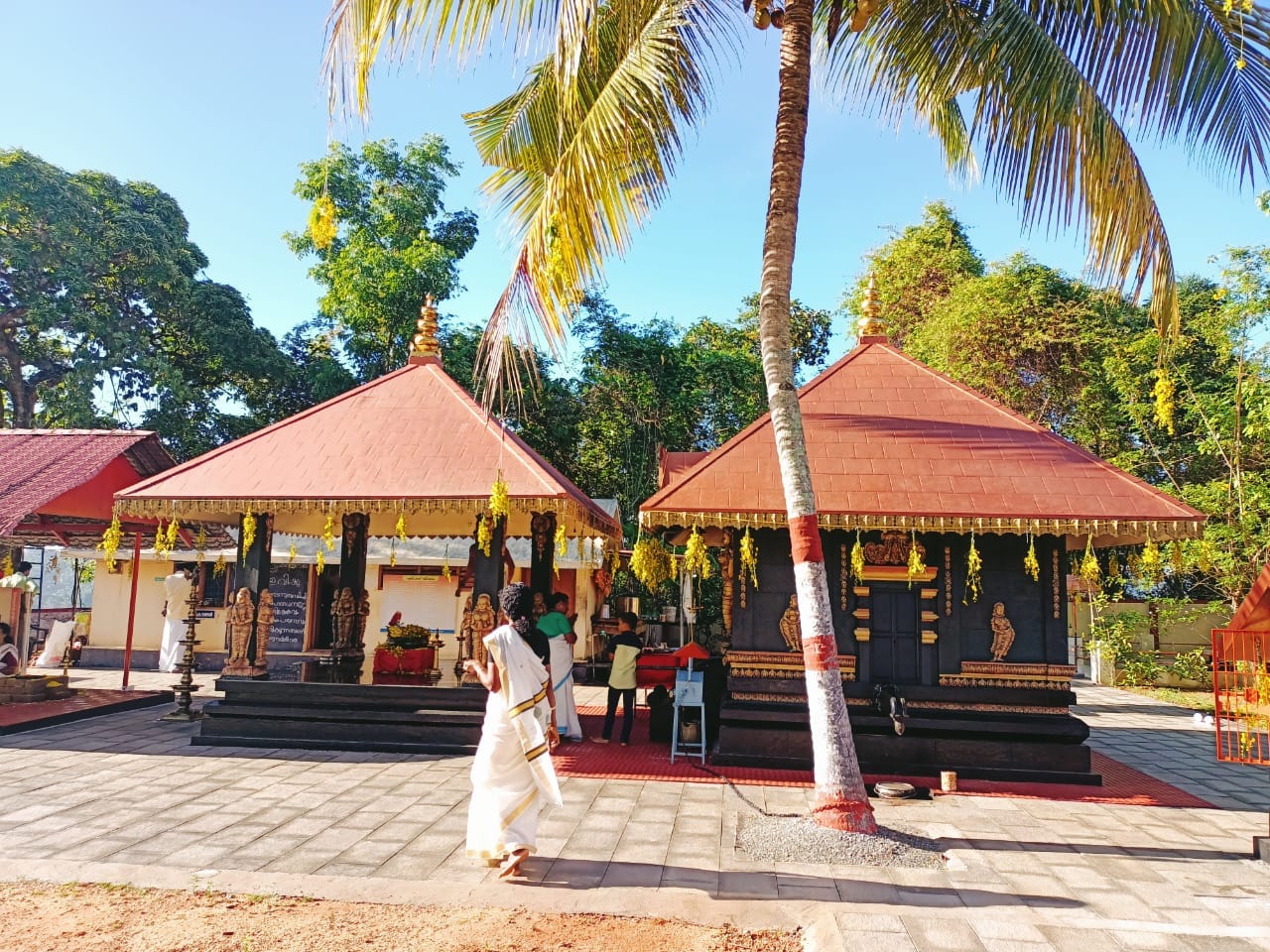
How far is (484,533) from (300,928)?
5202mm

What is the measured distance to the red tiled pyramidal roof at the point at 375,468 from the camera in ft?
30.1

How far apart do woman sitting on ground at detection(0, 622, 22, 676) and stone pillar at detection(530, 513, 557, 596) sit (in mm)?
7550

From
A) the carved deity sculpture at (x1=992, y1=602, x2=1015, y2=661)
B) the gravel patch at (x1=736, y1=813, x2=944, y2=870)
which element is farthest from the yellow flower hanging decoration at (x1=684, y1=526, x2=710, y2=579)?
the carved deity sculpture at (x1=992, y1=602, x2=1015, y2=661)

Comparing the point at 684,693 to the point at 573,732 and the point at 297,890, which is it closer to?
the point at 573,732

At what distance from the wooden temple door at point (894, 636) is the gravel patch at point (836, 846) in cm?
292

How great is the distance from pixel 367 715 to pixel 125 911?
4859mm

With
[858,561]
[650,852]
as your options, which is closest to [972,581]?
[858,561]

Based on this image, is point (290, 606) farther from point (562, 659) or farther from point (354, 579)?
point (562, 659)

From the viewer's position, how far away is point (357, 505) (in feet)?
30.5

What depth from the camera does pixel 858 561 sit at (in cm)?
852

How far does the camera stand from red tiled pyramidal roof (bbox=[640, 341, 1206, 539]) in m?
8.19

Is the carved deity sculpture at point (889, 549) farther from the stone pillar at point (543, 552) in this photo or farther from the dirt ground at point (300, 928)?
the dirt ground at point (300, 928)

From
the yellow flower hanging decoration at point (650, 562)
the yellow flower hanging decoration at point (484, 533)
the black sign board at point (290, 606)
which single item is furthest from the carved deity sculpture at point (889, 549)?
the black sign board at point (290, 606)

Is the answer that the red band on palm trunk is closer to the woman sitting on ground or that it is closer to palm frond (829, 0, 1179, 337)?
palm frond (829, 0, 1179, 337)
